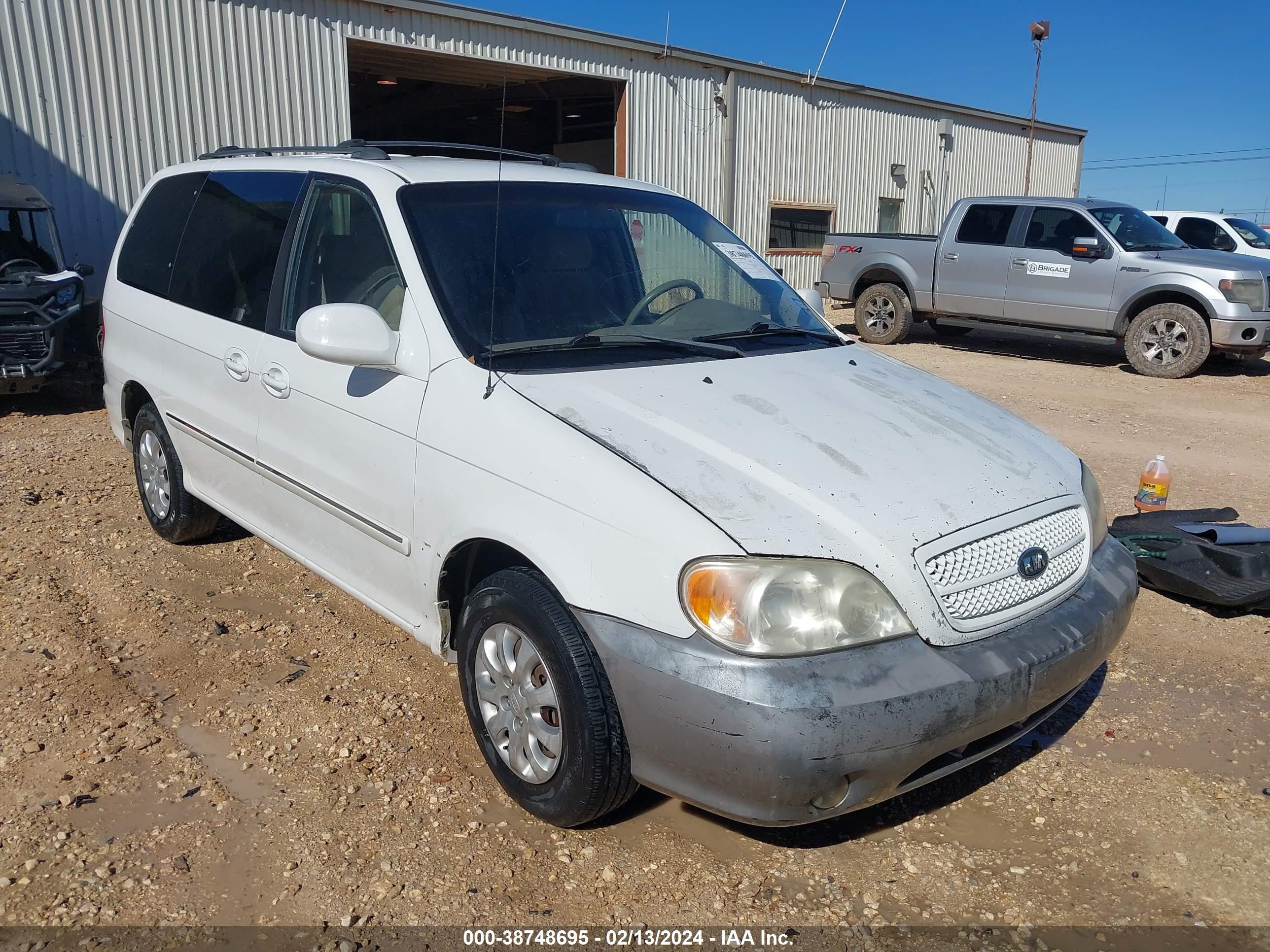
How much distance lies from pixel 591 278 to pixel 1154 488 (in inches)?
147

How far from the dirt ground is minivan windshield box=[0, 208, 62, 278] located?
5.54 m

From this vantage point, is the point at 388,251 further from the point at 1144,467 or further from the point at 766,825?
the point at 1144,467

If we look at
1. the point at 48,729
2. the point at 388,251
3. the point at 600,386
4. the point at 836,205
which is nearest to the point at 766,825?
the point at 600,386

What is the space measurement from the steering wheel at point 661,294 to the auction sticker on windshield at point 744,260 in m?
0.32

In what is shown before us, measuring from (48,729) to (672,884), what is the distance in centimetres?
224

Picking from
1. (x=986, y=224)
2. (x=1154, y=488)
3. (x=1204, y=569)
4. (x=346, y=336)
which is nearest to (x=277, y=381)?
(x=346, y=336)

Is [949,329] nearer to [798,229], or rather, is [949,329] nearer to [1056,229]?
[1056,229]

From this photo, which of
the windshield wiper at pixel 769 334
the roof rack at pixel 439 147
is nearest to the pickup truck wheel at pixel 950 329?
the roof rack at pixel 439 147

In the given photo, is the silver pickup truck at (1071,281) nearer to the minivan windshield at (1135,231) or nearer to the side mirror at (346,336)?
the minivan windshield at (1135,231)

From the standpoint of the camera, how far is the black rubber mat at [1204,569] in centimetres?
445

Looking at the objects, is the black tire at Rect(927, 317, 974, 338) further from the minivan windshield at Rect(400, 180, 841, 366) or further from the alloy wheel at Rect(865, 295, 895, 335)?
the minivan windshield at Rect(400, 180, 841, 366)

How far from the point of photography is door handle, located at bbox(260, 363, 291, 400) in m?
3.70

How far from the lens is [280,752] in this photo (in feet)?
10.8

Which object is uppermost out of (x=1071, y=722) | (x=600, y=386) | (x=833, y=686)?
(x=600, y=386)
